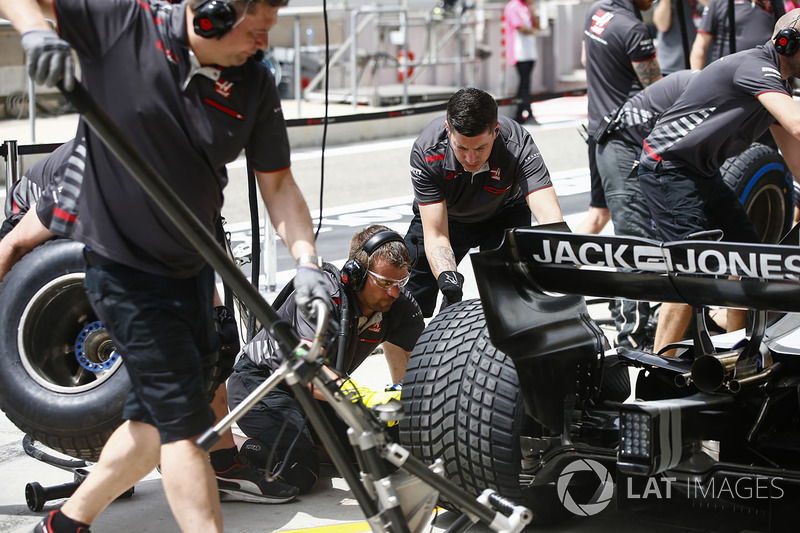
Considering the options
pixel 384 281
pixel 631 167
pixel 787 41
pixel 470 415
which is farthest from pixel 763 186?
pixel 470 415

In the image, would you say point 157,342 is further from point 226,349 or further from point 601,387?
point 601,387

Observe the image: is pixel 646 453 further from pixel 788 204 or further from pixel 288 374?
pixel 788 204

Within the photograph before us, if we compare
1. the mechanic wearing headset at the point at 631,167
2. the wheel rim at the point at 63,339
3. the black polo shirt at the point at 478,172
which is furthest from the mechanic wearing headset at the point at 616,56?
the wheel rim at the point at 63,339

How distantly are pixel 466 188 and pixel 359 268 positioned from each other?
0.95 m

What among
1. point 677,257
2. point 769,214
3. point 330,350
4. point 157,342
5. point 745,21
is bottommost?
point 769,214

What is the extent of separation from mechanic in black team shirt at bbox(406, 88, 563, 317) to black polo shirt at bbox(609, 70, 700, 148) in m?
1.04

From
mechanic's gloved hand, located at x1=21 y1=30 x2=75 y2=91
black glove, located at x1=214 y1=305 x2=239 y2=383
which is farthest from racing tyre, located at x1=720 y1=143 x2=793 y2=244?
mechanic's gloved hand, located at x1=21 y1=30 x2=75 y2=91

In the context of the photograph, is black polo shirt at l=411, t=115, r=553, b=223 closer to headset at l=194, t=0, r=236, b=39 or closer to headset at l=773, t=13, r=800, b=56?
headset at l=773, t=13, r=800, b=56

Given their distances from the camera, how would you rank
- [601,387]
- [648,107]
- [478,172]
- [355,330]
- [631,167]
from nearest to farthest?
[601,387]
[355,330]
[478,172]
[648,107]
[631,167]

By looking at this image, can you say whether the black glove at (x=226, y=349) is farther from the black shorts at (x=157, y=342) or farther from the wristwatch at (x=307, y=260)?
the wristwatch at (x=307, y=260)

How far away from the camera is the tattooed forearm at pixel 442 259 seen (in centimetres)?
482

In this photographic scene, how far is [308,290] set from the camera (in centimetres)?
287

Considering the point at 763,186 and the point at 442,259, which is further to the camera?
the point at 763,186

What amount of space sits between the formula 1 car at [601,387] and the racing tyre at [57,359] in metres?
1.17
